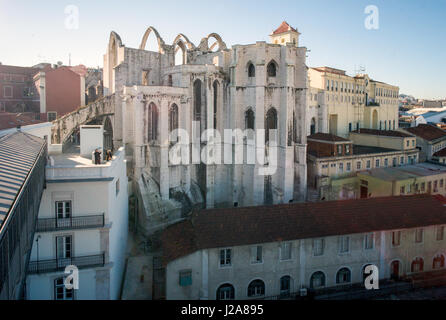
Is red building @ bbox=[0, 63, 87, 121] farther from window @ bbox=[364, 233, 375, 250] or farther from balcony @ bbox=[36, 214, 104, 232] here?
window @ bbox=[364, 233, 375, 250]

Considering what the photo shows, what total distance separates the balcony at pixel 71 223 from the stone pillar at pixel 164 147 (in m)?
13.8

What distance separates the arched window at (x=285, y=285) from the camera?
23328mm

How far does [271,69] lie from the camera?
117ft

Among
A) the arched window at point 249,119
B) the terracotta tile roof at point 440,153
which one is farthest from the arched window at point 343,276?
the terracotta tile roof at point 440,153

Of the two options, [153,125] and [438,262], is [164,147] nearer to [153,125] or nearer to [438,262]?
[153,125]

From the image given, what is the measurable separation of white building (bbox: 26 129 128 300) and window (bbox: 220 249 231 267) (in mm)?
6477

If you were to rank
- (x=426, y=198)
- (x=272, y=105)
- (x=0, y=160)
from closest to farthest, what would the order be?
(x=0, y=160) → (x=426, y=198) → (x=272, y=105)

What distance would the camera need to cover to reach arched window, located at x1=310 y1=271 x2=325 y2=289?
23.9 metres

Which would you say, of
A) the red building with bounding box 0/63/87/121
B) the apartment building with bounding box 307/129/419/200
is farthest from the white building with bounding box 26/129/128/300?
the red building with bounding box 0/63/87/121
